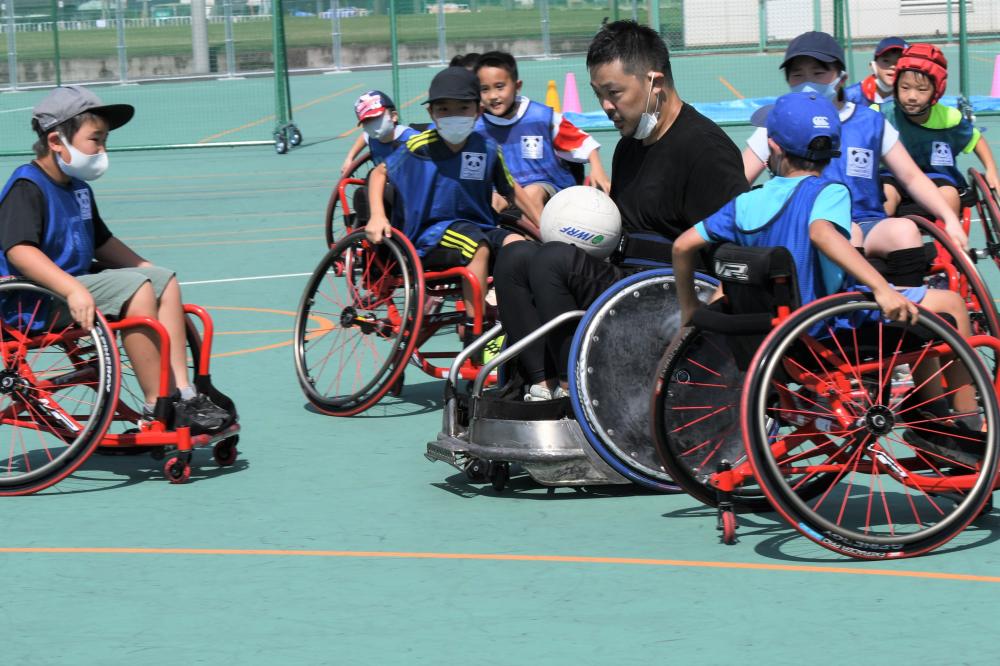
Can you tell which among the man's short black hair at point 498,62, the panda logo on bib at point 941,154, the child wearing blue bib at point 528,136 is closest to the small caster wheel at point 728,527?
the panda logo on bib at point 941,154

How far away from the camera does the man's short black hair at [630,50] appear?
18.0 feet

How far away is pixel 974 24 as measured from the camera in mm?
31484

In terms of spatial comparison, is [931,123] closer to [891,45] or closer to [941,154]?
[941,154]

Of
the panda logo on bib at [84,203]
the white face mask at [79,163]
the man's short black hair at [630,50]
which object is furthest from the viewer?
the panda logo on bib at [84,203]

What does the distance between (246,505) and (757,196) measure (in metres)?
2.00

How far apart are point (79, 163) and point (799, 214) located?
263 centimetres

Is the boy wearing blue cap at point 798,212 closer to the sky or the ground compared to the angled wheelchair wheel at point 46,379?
closer to the sky

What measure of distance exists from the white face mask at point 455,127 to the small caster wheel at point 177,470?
1.88 m

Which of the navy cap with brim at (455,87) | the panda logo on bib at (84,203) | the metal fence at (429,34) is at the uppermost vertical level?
the metal fence at (429,34)

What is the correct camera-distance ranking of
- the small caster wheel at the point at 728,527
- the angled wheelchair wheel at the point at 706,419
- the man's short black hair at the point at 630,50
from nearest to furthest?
the small caster wheel at the point at 728,527
the angled wheelchair wheel at the point at 706,419
the man's short black hair at the point at 630,50

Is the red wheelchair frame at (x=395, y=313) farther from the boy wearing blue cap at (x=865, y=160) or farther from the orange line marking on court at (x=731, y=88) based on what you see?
the orange line marking on court at (x=731, y=88)

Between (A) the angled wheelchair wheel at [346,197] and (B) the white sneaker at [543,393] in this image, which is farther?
(A) the angled wheelchair wheel at [346,197]

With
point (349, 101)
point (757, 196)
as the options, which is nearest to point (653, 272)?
point (757, 196)

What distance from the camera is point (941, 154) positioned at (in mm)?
7637
